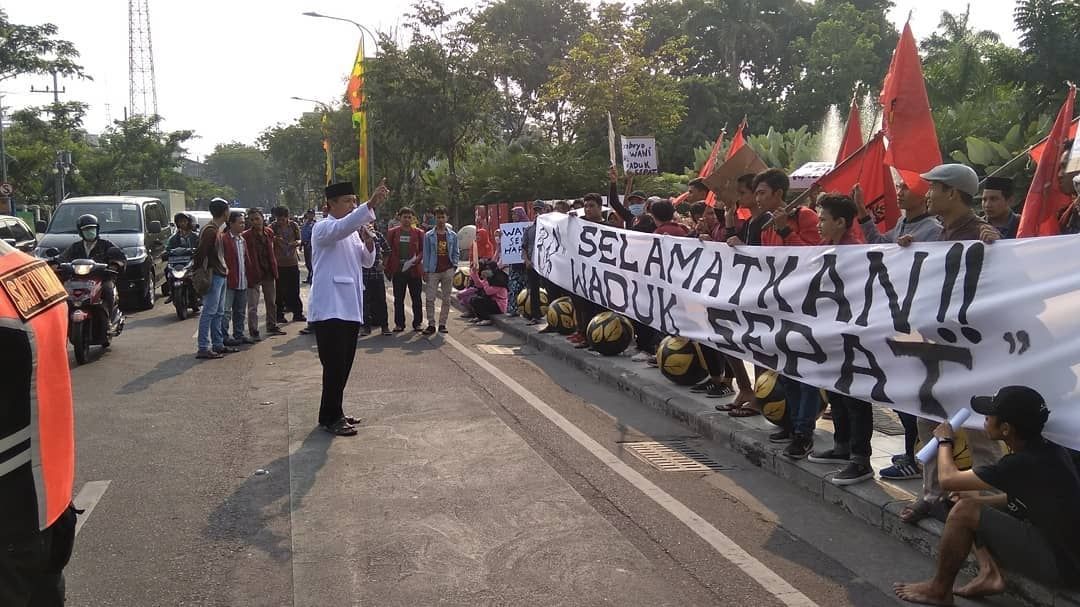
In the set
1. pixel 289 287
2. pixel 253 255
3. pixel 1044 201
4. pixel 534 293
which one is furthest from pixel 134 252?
pixel 1044 201

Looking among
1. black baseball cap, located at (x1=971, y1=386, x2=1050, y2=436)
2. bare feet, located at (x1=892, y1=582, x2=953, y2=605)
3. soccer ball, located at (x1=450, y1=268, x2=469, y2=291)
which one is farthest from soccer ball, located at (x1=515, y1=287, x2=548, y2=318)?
black baseball cap, located at (x1=971, y1=386, x2=1050, y2=436)

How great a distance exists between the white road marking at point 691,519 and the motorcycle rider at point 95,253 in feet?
19.2

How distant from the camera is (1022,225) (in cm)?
584

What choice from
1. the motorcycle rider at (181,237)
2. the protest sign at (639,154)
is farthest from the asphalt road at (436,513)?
the protest sign at (639,154)

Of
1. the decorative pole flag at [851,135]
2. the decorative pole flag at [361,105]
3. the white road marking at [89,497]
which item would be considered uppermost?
the decorative pole flag at [361,105]

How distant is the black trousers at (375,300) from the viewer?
515 inches

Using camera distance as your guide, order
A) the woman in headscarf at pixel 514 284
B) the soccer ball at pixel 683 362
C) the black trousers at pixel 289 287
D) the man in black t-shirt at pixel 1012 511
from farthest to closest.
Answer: the woman in headscarf at pixel 514 284 → the black trousers at pixel 289 287 → the soccer ball at pixel 683 362 → the man in black t-shirt at pixel 1012 511

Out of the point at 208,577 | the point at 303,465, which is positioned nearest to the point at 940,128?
the point at 303,465

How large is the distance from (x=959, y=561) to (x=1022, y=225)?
8.74ft

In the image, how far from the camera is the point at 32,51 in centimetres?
3297

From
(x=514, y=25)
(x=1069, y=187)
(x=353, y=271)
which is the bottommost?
(x=353, y=271)

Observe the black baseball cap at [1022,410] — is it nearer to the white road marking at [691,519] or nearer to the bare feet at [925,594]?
the bare feet at [925,594]

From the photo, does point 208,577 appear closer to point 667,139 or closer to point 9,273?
point 9,273

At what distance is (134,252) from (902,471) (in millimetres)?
14422
